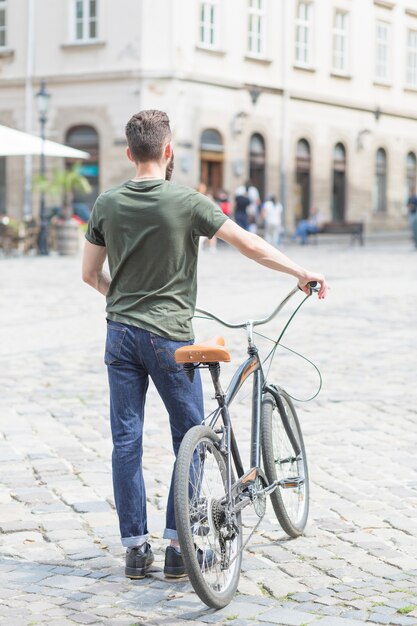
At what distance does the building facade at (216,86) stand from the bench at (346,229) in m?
2.90

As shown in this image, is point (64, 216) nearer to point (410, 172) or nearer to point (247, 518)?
point (410, 172)

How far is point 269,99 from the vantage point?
1483 inches

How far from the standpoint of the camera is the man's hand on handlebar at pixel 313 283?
439cm

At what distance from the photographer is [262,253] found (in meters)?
4.42

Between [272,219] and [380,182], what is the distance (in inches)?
470

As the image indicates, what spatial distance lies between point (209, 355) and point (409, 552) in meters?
1.34

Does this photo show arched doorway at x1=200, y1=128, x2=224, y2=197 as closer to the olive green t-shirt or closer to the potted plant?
the potted plant

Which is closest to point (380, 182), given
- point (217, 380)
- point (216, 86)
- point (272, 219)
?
point (216, 86)

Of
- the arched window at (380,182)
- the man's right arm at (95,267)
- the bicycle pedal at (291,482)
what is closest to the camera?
the man's right arm at (95,267)

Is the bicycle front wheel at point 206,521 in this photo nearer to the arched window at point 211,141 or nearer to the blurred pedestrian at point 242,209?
the blurred pedestrian at point 242,209

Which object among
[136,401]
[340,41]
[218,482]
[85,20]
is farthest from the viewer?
[340,41]

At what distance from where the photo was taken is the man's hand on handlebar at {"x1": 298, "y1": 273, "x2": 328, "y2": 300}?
439cm

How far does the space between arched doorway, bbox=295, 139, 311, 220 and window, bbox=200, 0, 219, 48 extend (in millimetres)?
5143

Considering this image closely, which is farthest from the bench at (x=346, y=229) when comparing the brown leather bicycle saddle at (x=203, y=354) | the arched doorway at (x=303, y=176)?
the brown leather bicycle saddle at (x=203, y=354)
